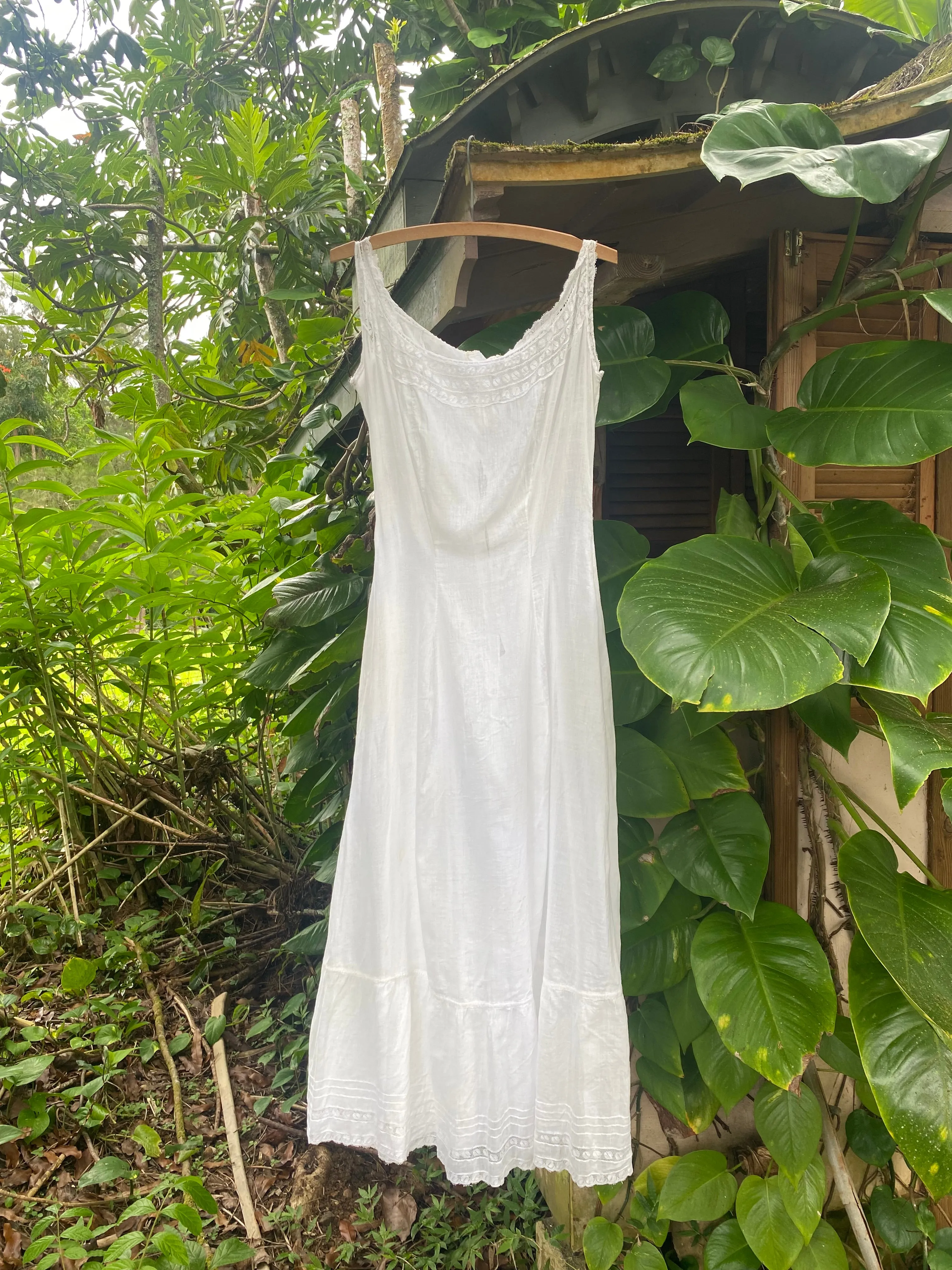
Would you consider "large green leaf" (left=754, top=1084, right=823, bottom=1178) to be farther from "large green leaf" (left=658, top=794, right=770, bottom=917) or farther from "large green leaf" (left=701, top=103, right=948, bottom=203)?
"large green leaf" (left=701, top=103, right=948, bottom=203)

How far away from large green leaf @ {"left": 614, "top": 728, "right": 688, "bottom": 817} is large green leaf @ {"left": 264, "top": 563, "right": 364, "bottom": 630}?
672 mm

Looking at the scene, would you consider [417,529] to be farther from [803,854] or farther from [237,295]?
[237,295]

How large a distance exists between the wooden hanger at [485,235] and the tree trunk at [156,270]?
Result: 121 inches

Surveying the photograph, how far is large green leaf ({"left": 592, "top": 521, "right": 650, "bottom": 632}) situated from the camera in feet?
4.73

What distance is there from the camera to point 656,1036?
1426 mm

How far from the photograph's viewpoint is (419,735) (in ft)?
3.87

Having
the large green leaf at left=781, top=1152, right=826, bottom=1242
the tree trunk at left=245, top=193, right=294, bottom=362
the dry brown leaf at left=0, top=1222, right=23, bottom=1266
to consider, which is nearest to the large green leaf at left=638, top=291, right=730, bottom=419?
the large green leaf at left=781, top=1152, right=826, bottom=1242

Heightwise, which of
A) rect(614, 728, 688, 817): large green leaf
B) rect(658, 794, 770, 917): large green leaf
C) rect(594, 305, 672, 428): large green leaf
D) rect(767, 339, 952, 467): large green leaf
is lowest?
rect(658, 794, 770, 917): large green leaf

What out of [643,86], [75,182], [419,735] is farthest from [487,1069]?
[75,182]

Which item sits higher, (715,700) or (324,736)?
(715,700)

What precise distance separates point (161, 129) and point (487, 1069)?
4.88m

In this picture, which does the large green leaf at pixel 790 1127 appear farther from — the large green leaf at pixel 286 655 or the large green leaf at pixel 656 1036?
the large green leaf at pixel 286 655

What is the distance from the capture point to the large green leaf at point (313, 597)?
161cm

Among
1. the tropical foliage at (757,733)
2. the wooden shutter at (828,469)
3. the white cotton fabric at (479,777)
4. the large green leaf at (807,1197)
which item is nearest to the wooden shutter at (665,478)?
the wooden shutter at (828,469)
